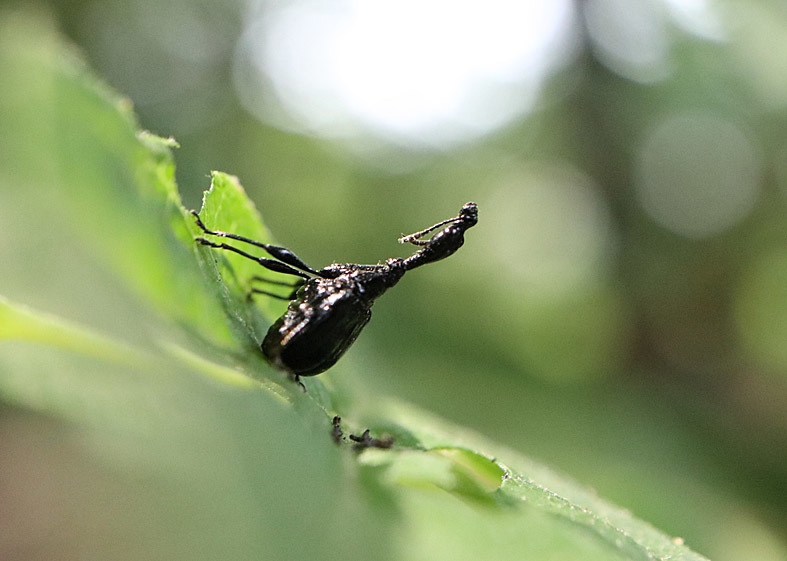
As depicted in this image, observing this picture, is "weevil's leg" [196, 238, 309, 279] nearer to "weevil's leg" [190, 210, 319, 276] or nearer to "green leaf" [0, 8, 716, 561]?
"weevil's leg" [190, 210, 319, 276]

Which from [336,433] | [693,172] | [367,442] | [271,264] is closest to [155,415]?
[336,433]

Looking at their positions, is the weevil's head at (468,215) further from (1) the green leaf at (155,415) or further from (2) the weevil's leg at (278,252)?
(1) the green leaf at (155,415)

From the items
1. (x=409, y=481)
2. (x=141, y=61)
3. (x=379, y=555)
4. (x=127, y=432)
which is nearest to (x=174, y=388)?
(x=127, y=432)

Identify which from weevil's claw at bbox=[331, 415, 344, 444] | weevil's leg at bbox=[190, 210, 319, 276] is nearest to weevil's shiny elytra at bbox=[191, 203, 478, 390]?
weevil's leg at bbox=[190, 210, 319, 276]

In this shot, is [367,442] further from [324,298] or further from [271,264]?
[271,264]

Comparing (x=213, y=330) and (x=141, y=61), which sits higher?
(x=141, y=61)

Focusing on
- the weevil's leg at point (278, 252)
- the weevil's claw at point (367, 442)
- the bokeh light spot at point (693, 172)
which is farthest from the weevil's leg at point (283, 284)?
the bokeh light spot at point (693, 172)

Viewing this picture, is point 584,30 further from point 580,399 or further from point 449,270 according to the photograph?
point 580,399
